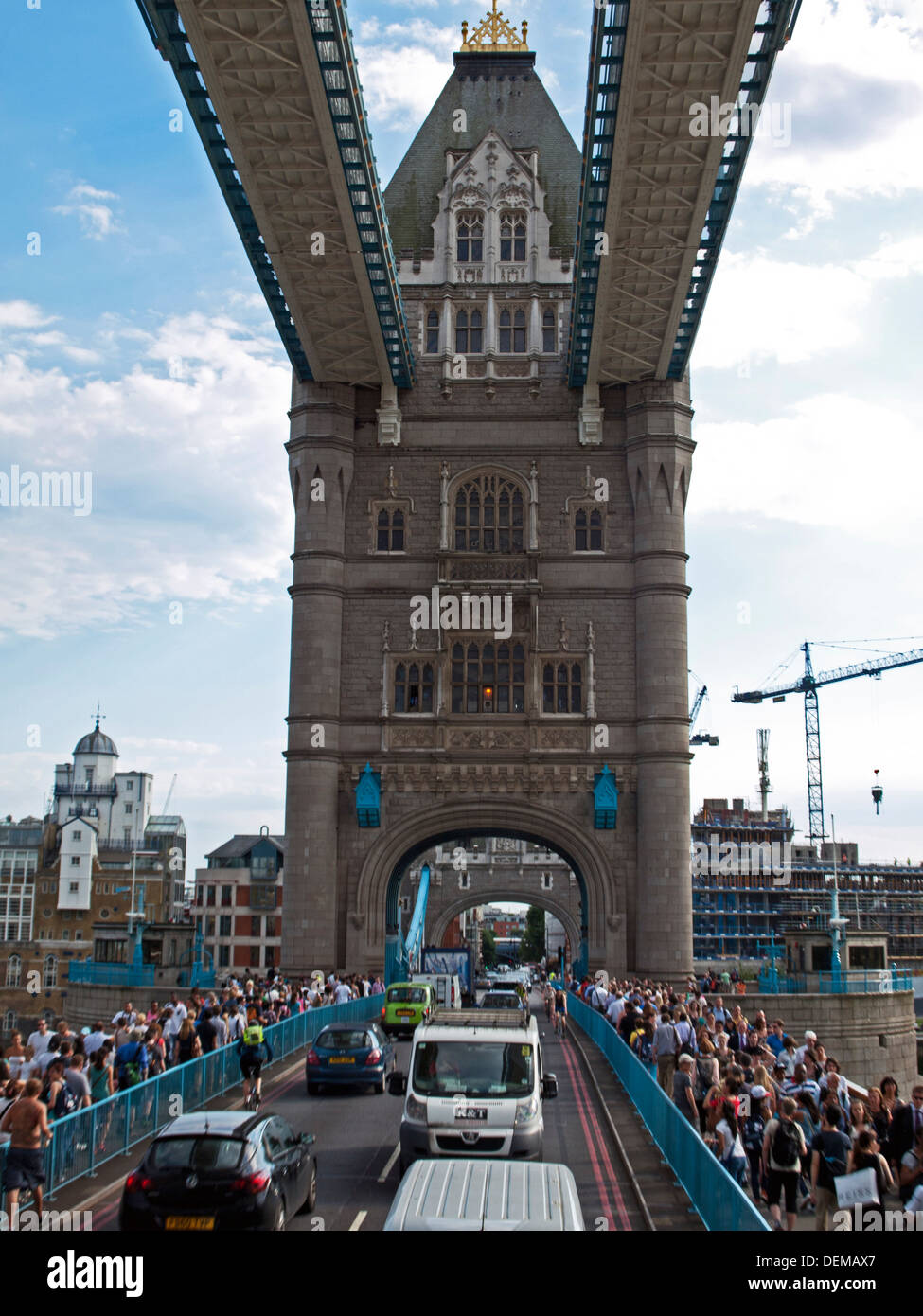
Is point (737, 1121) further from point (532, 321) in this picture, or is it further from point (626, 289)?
point (532, 321)

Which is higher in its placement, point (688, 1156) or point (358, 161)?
point (358, 161)

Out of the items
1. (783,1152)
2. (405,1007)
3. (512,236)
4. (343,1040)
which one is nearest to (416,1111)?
(783,1152)

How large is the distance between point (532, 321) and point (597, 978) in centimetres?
2396

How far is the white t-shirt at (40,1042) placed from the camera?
18.6 metres

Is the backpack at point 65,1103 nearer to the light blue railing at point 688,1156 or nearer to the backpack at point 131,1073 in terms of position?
the backpack at point 131,1073

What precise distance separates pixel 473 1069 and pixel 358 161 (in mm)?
25596

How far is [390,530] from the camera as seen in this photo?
45094 millimetres

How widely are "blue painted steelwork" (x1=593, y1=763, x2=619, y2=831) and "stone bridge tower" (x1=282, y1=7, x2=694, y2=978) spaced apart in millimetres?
112

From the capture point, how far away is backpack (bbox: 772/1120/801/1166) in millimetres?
13883

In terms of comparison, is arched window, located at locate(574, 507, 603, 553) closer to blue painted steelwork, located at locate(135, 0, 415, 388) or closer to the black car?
blue painted steelwork, located at locate(135, 0, 415, 388)

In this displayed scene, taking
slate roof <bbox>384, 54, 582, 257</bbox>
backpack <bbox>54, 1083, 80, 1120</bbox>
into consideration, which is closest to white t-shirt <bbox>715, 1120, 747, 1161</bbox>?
backpack <bbox>54, 1083, 80, 1120</bbox>

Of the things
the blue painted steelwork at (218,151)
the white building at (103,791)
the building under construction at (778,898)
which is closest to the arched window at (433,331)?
the blue painted steelwork at (218,151)

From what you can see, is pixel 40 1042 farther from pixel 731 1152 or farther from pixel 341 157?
pixel 341 157

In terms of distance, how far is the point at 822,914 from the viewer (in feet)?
374
